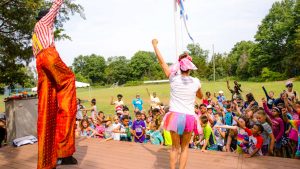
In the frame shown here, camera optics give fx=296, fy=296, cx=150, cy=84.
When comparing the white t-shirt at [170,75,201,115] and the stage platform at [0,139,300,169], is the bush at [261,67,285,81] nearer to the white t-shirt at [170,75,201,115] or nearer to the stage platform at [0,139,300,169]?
the stage platform at [0,139,300,169]

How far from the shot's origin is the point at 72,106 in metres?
3.76

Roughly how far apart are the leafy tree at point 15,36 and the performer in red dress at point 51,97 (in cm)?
598

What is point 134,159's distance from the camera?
4512 millimetres

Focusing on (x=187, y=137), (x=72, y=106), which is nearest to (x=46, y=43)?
(x=72, y=106)

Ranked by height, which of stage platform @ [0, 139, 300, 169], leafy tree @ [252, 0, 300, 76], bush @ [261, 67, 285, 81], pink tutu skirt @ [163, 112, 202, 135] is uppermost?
leafy tree @ [252, 0, 300, 76]

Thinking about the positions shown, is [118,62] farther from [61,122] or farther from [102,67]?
[61,122]

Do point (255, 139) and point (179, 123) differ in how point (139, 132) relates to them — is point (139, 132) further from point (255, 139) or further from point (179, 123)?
point (179, 123)

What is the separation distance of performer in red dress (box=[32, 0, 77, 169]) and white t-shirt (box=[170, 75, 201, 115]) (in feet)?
4.41

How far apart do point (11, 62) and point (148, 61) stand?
3363 inches

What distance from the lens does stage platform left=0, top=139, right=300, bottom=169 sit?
4.07 metres

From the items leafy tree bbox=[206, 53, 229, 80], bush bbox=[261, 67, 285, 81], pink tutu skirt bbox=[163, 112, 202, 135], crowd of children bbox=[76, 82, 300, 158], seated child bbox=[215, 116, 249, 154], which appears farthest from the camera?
leafy tree bbox=[206, 53, 229, 80]

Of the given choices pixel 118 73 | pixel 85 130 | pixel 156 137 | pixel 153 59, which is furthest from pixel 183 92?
pixel 153 59

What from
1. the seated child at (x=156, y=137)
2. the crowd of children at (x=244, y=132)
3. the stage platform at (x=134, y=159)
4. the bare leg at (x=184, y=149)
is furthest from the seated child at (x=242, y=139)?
the bare leg at (x=184, y=149)

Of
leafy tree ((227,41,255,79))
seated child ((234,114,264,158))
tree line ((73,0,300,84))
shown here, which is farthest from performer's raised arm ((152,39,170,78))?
leafy tree ((227,41,255,79))
